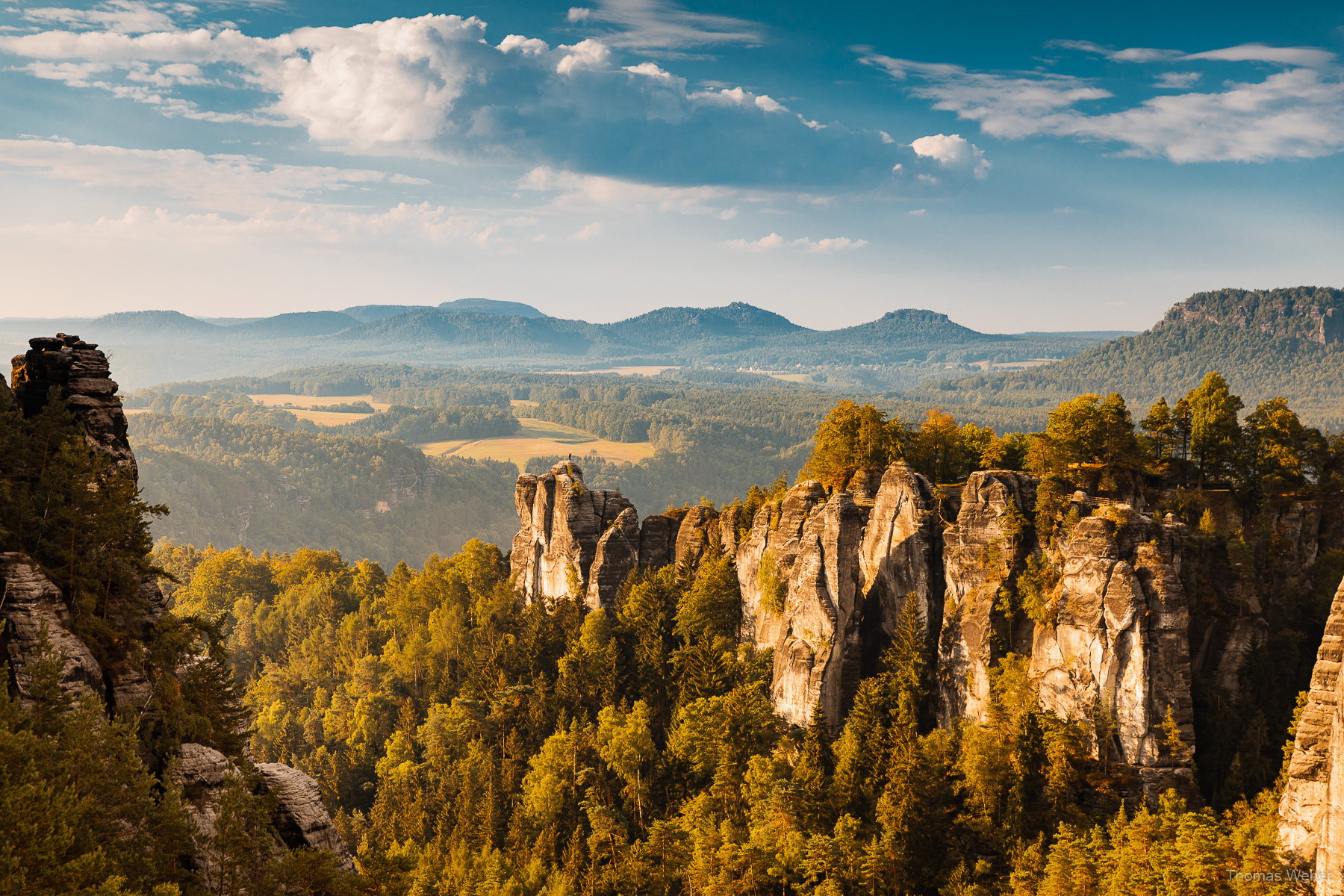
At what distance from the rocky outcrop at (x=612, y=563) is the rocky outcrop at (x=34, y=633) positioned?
42.6 meters

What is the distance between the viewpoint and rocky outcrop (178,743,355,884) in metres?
24.9

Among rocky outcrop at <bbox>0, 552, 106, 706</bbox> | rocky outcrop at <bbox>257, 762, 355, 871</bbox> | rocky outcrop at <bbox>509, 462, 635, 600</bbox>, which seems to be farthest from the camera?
rocky outcrop at <bbox>509, 462, 635, 600</bbox>

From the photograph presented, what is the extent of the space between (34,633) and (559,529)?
48.9 m

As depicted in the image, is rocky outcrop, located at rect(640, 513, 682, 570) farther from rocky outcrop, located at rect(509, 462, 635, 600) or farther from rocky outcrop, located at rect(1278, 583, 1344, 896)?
rocky outcrop, located at rect(1278, 583, 1344, 896)

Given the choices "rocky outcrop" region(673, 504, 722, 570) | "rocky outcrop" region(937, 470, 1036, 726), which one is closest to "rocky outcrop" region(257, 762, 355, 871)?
"rocky outcrop" region(937, 470, 1036, 726)

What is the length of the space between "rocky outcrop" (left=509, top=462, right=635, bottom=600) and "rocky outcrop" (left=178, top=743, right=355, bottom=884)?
4064 centimetres

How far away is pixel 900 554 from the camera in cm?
5034

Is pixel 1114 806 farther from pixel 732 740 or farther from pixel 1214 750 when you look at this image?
pixel 732 740

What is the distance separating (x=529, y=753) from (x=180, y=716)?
35.7 m

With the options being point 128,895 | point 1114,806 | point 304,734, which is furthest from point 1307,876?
point 304,734

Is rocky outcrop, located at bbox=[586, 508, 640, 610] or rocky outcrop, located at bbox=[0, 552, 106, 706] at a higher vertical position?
rocky outcrop, located at bbox=[0, 552, 106, 706]

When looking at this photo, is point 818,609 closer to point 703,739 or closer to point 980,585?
A: point 980,585

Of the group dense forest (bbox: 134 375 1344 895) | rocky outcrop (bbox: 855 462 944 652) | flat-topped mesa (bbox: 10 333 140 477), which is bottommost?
dense forest (bbox: 134 375 1344 895)

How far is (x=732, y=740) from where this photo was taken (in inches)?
2008
